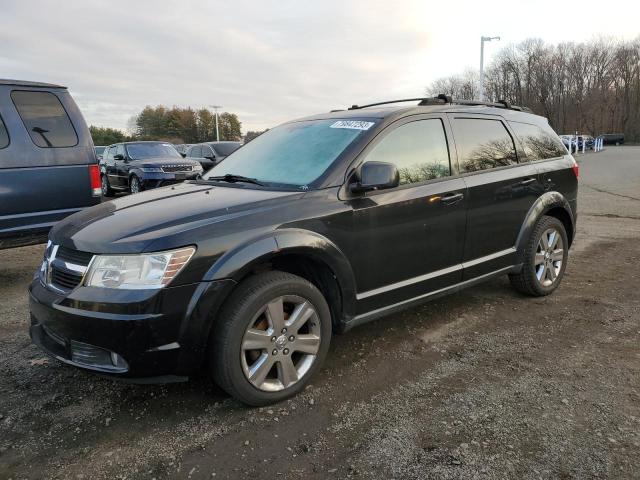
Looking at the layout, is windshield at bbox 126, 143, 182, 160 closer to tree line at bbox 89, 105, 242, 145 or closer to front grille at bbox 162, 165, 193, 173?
front grille at bbox 162, 165, 193, 173

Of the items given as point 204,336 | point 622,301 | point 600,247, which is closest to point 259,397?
point 204,336

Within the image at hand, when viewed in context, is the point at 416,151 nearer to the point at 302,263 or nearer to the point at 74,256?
the point at 302,263

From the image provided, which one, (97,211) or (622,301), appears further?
(622,301)

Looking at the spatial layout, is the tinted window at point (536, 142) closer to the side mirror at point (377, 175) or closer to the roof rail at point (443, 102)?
the roof rail at point (443, 102)

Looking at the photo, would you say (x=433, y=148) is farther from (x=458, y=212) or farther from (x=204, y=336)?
(x=204, y=336)

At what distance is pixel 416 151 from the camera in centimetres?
362

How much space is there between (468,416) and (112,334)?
1952mm

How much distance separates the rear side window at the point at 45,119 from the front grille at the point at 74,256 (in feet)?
9.52

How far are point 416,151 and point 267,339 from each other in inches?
70.2

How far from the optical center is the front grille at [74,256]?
104 inches

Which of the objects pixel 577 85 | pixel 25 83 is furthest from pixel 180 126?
pixel 25 83

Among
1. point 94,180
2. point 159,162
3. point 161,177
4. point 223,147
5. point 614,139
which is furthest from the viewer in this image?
point 614,139

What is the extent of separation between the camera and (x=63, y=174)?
17.2ft

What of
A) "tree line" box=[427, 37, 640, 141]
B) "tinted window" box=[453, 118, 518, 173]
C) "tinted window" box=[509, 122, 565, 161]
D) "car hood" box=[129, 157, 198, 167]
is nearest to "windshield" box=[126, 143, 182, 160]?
"car hood" box=[129, 157, 198, 167]
